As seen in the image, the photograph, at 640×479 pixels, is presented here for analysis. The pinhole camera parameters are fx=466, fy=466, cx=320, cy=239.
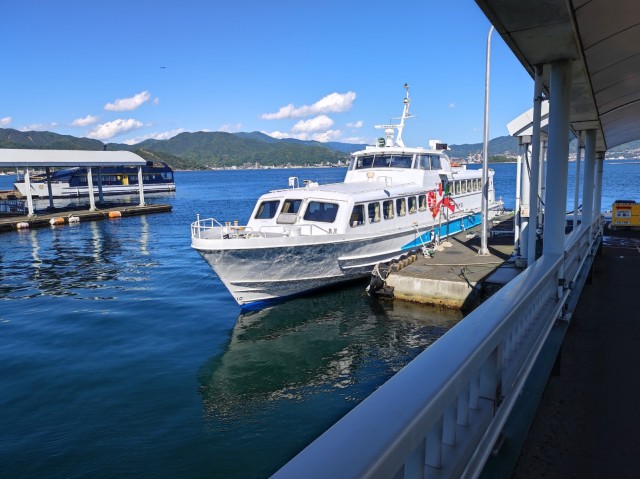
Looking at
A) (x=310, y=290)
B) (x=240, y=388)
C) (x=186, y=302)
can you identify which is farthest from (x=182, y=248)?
(x=240, y=388)

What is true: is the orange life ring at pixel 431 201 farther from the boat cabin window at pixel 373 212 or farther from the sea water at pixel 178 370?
the sea water at pixel 178 370

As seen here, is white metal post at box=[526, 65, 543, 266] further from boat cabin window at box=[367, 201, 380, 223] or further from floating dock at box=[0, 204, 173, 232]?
floating dock at box=[0, 204, 173, 232]

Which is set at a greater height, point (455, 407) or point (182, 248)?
point (455, 407)

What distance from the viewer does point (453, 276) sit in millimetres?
13367

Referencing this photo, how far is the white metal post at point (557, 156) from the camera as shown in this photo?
5047 mm

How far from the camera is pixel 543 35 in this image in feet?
14.0

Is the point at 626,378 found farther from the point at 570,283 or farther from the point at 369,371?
the point at 369,371

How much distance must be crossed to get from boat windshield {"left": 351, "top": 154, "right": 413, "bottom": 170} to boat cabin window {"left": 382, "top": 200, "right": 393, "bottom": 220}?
11.3 ft

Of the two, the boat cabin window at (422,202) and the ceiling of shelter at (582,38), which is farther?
the boat cabin window at (422,202)

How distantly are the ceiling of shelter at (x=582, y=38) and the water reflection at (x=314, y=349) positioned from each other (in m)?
6.35

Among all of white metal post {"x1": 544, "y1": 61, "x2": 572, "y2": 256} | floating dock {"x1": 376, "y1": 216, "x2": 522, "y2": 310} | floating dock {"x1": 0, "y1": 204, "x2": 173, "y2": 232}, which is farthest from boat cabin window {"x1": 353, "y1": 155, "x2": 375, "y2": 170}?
floating dock {"x1": 0, "y1": 204, "x2": 173, "y2": 232}

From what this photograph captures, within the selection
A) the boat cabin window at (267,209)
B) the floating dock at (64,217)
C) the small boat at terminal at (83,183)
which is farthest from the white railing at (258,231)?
the small boat at terminal at (83,183)

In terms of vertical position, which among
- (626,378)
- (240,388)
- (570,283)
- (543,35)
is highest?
(543,35)

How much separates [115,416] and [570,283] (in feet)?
25.1
